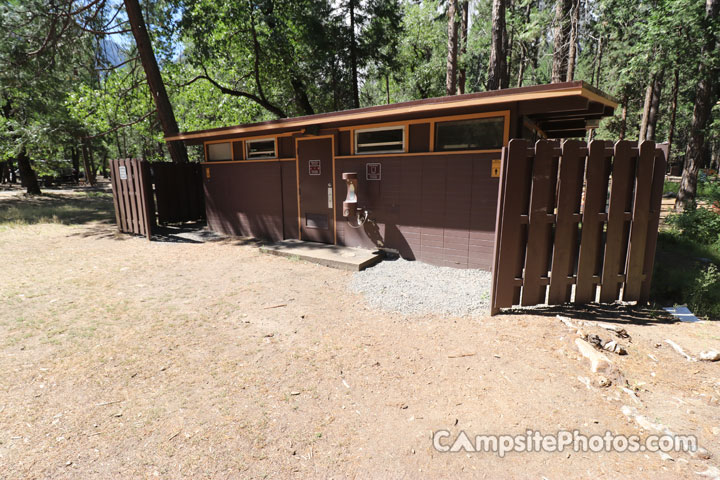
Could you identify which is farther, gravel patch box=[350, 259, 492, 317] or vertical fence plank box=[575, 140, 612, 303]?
gravel patch box=[350, 259, 492, 317]

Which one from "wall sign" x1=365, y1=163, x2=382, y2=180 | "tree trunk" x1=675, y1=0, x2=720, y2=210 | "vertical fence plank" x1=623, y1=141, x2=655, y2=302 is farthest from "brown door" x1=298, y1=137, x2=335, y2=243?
"tree trunk" x1=675, y1=0, x2=720, y2=210

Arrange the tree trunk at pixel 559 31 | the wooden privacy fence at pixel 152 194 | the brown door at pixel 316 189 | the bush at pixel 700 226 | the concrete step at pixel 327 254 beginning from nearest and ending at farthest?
the concrete step at pixel 327 254
the brown door at pixel 316 189
the bush at pixel 700 226
the wooden privacy fence at pixel 152 194
the tree trunk at pixel 559 31

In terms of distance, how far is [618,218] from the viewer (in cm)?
382

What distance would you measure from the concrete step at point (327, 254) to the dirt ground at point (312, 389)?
1.42 meters

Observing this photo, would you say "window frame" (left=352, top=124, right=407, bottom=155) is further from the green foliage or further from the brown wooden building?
the green foliage

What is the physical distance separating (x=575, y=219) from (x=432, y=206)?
2.60 meters

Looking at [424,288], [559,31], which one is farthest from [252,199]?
[559,31]

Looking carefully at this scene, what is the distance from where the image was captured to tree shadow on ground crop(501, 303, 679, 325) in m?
3.78

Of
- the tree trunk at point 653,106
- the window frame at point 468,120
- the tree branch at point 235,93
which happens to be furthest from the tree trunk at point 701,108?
the tree branch at point 235,93

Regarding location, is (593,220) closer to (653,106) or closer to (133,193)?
(133,193)

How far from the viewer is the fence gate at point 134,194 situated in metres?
9.07

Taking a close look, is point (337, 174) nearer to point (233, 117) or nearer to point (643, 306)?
point (643, 306)

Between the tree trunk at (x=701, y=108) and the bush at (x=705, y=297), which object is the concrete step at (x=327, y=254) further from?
the tree trunk at (x=701, y=108)

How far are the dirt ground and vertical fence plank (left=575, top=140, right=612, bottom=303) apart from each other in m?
0.31
